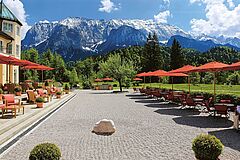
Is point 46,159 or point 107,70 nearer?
point 46,159

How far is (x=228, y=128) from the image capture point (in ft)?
35.2

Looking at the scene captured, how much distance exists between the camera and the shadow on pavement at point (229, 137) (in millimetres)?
7887

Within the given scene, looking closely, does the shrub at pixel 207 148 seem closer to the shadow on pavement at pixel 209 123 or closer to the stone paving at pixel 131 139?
the stone paving at pixel 131 139

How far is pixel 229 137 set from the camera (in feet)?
29.6

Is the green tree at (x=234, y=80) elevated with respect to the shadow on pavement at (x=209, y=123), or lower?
elevated

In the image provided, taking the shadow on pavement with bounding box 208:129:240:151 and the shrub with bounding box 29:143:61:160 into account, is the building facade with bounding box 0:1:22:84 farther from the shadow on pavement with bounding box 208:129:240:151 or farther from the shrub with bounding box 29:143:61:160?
the shrub with bounding box 29:143:61:160

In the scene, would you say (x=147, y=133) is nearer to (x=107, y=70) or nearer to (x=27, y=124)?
(x=27, y=124)

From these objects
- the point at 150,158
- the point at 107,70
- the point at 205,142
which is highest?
the point at 107,70

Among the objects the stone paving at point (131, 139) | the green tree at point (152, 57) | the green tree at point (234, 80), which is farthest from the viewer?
the green tree at point (152, 57)

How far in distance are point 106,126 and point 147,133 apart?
4.57 feet

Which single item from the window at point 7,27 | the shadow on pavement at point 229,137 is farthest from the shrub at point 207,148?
the window at point 7,27

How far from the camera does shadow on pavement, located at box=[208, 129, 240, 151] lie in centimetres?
789

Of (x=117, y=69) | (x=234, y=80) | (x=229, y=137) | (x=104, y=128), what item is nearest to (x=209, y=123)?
(x=229, y=137)

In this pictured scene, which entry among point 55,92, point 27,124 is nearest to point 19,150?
point 27,124
